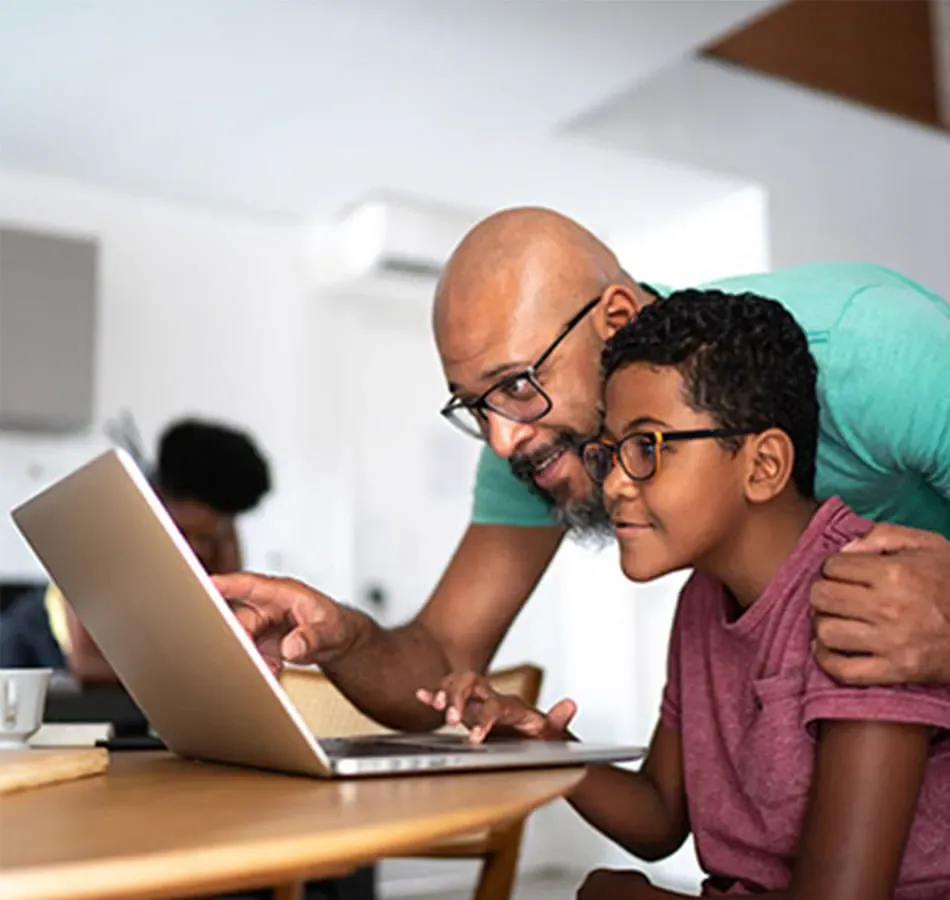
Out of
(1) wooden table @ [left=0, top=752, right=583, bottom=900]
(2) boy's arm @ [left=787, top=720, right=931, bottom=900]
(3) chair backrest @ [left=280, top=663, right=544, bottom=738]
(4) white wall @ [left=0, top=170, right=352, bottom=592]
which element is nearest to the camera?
(1) wooden table @ [left=0, top=752, right=583, bottom=900]

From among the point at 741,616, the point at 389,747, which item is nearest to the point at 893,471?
the point at 741,616

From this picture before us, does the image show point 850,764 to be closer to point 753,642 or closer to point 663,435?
point 753,642

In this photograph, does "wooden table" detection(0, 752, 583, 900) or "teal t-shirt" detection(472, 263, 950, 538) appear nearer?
"wooden table" detection(0, 752, 583, 900)

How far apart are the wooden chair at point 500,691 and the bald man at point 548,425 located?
0.42 meters

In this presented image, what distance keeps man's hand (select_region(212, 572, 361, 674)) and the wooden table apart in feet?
0.96

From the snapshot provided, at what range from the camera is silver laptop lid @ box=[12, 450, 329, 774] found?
86 cm

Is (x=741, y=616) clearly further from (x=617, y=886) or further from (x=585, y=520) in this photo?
(x=585, y=520)

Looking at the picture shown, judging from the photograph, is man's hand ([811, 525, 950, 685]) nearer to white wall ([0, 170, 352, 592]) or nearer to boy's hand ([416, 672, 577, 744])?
boy's hand ([416, 672, 577, 744])

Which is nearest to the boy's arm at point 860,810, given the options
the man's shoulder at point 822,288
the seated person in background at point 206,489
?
the man's shoulder at point 822,288

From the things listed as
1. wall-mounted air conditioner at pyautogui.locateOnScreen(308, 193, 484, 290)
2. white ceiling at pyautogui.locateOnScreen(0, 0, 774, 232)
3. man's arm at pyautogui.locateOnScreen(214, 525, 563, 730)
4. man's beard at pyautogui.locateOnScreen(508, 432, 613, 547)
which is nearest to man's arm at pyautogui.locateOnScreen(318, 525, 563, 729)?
man's arm at pyautogui.locateOnScreen(214, 525, 563, 730)

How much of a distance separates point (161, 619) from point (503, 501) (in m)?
0.83

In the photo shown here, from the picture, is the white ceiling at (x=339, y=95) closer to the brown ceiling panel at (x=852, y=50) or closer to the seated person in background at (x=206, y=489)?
the brown ceiling panel at (x=852, y=50)

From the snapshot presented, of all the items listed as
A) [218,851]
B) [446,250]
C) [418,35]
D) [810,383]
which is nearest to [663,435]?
[810,383]

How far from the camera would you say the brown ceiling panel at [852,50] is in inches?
161
